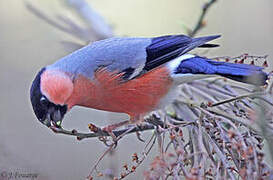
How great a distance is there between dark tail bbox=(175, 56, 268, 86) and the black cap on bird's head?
55 centimetres

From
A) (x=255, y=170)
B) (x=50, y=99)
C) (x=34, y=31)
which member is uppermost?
(x=34, y=31)

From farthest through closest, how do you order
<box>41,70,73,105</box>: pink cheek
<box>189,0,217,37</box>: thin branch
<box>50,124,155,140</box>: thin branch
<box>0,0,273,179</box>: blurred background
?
<box>0,0,273,179</box>: blurred background → <box>189,0,217,37</box>: thin branch → <box>41,70,73,105</box>: pink cheek → <box>50,124,155,140</box>: thin branch

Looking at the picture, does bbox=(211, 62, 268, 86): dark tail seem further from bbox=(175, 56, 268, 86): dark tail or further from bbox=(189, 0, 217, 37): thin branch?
bbox=(189, 0, 217, 37): thin branch

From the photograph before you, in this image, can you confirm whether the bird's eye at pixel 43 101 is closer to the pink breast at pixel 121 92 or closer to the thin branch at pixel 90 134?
the pink breast at pixel 121 92

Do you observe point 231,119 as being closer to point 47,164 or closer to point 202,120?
point 202,120

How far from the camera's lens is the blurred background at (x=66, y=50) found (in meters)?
2.40

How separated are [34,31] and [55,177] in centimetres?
110

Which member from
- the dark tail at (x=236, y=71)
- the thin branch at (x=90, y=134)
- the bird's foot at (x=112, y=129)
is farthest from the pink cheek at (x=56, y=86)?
the dark tail at (x=236, y=71)

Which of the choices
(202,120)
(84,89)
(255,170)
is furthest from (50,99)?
(255,170)

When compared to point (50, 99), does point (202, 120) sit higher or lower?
lower

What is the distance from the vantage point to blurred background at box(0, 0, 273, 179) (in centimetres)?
240

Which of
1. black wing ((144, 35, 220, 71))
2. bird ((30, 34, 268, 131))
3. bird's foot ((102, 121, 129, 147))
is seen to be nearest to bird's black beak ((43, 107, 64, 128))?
bird ((30, 34, 268, 131))

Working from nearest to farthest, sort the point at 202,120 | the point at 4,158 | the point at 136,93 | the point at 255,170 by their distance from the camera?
the point at 255,170
the point at 202,120
the point at 4,158
the point at 136,93

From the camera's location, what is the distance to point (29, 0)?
333 centimetres
